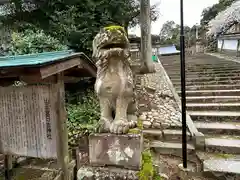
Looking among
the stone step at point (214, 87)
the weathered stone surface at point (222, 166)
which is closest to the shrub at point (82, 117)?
the weathered stone surface at point (222, 166)

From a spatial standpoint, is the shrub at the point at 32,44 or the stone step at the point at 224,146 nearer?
the stone step at the point at 224,146

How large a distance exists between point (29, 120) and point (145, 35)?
5925mm

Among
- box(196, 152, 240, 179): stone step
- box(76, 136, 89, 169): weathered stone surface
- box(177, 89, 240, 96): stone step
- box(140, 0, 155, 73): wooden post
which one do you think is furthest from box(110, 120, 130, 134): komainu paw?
box(140, 0, 155, 73): wooden post

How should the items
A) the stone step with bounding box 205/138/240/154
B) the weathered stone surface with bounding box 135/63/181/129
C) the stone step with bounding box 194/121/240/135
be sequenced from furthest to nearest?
1. the weathered stone surface with bounding box 135/63/181/129
2. the stone step with bounding box 194/121/240/135
3. the stone step with bounding box 205/138/240/154

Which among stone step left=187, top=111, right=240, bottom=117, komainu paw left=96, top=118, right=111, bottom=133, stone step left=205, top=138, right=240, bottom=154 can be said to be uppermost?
komainu paw left=96, top=118, right=111, bottom=133

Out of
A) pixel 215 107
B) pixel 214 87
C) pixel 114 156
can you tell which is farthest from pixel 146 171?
pixel 214 87

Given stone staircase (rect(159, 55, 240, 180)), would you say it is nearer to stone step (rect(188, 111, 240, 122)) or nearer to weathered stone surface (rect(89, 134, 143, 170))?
stone step (rect(188, 111, 240, 122))

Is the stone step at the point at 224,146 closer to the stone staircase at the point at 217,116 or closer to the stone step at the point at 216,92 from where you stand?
the stone staircase at the point at 217,116

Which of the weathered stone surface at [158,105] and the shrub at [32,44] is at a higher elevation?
the shrub at [32,44]

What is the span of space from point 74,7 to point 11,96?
146 inches

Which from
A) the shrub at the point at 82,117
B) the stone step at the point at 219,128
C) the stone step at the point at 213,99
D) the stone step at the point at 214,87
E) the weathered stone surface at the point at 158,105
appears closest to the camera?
the stone step at the point at 219,128

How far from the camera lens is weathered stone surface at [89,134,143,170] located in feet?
6.19

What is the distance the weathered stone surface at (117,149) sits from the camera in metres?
1.89

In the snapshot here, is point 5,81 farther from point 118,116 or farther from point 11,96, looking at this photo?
point 118,116
